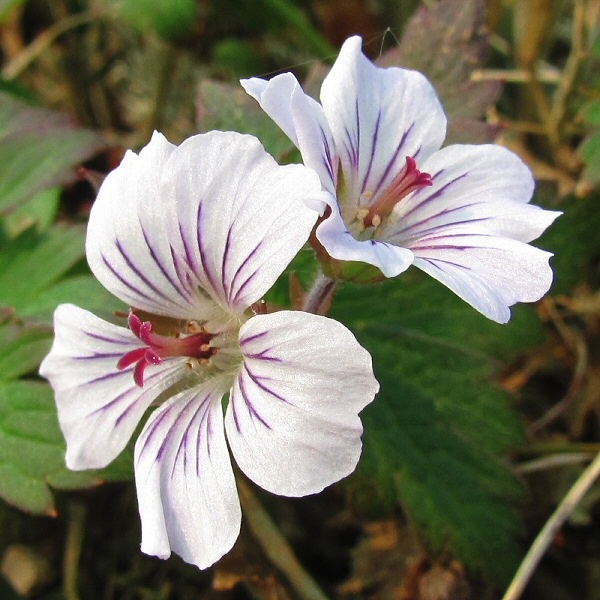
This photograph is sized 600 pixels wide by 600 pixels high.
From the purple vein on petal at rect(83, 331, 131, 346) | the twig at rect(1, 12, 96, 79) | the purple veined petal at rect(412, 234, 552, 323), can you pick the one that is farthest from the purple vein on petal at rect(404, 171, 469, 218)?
the twig at rect(1, 12, 96, 79)

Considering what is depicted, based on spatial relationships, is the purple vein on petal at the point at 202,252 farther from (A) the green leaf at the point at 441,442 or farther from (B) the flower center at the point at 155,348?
(A) the green leaf at the point at 441,442

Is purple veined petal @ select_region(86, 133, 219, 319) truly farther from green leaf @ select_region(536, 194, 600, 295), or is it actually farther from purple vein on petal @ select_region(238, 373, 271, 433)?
green leaf @ select_region(536, 194, 600, 295)

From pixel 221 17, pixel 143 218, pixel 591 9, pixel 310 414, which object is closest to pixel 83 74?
pixel 221 17

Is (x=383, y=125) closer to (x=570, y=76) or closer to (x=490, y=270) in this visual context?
(x=490, y=270)

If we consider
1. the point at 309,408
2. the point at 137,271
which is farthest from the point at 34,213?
the point at 309,408

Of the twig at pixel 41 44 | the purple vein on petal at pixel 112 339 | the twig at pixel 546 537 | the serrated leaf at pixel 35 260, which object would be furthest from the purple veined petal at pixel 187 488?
the twig at pixel 41 44

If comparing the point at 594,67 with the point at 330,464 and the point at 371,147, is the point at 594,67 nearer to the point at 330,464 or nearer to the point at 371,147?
the point at 371,147
